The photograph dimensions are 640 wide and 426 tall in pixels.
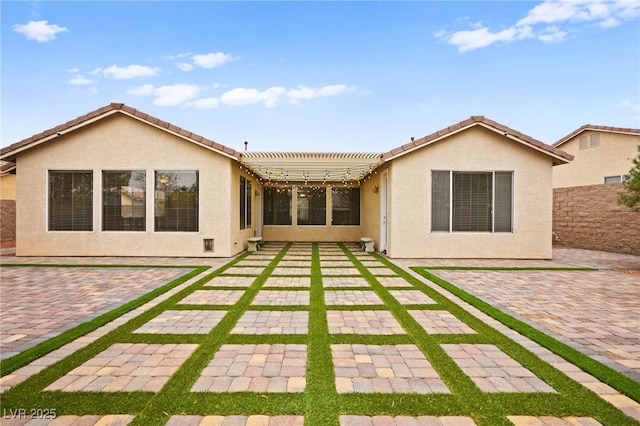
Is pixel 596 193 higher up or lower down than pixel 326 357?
higher up

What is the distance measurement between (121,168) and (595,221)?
58.6 ft

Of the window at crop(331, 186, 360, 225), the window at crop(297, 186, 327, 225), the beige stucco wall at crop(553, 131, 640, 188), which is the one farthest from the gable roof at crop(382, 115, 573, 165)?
the beige stucco wall at crop(553, 131, 640, 188)

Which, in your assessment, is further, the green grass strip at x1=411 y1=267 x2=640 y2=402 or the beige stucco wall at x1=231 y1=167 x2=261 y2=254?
the beige stucco wall at x1=231 y1=167 x2=261 y2=254

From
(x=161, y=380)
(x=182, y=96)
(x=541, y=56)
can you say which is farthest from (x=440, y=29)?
(x=182, y=96)

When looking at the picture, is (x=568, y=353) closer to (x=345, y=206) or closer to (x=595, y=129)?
(x=345, y=206)

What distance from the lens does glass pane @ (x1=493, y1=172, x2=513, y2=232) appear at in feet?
33.0

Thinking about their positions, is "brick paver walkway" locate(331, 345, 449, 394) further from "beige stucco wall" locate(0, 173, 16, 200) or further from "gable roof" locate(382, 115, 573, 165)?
"beige stucco wall" locate(0, 173, 16, 200)

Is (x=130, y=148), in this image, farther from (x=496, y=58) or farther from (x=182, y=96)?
(x=182, y=96)

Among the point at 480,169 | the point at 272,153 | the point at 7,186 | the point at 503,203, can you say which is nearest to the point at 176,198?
the point at 272,153

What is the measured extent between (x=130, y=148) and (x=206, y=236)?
3.79 m

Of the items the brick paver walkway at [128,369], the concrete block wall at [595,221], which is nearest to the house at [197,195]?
the concrete block wall at [595,221]

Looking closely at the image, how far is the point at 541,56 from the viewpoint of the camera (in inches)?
548

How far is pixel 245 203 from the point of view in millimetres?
12328

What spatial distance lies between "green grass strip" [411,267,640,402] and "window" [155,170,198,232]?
8336 millimetres
